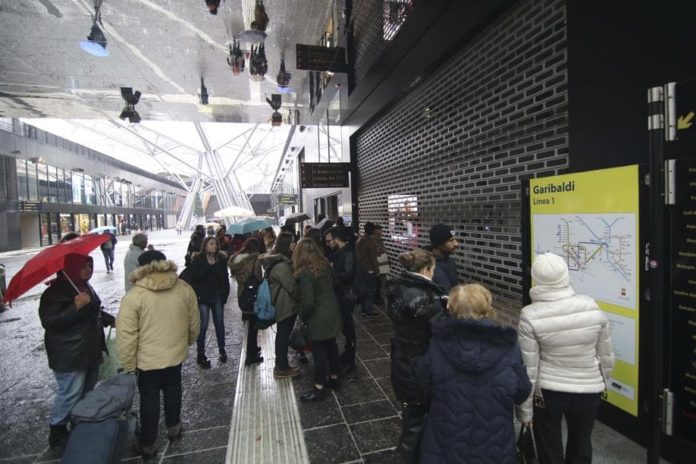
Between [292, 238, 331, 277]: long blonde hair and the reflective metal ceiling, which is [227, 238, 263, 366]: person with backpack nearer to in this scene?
[292, 238, 331, 277]: long blonde hair

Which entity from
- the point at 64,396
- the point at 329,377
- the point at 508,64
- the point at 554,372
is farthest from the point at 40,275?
the point at 508,64

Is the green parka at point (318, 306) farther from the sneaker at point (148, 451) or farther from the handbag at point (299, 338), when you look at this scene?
the sneaker at point (148, 451)

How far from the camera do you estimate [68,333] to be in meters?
3.21

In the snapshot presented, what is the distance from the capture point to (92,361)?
3.35m

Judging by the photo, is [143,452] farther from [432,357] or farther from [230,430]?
[432,357]

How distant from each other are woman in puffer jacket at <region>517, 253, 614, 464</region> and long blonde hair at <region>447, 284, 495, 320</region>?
344 mm

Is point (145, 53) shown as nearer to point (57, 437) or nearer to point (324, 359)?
point (57, 437)

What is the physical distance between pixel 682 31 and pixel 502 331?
3.52 metres

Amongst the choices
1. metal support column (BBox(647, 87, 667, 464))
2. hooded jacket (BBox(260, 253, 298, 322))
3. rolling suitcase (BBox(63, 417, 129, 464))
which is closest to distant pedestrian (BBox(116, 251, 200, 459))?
rolling suitcase (BBox(63, 417, 129, 464))

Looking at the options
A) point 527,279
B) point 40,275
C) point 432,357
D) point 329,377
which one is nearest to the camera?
point 432,357

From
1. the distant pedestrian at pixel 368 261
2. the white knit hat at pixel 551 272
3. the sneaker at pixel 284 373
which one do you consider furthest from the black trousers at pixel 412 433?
the distant pedestrian at pixel 368 261

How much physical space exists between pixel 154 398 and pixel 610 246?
12.7 feet

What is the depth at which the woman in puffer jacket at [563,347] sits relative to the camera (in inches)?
83.0

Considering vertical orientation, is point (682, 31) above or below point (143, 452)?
above
